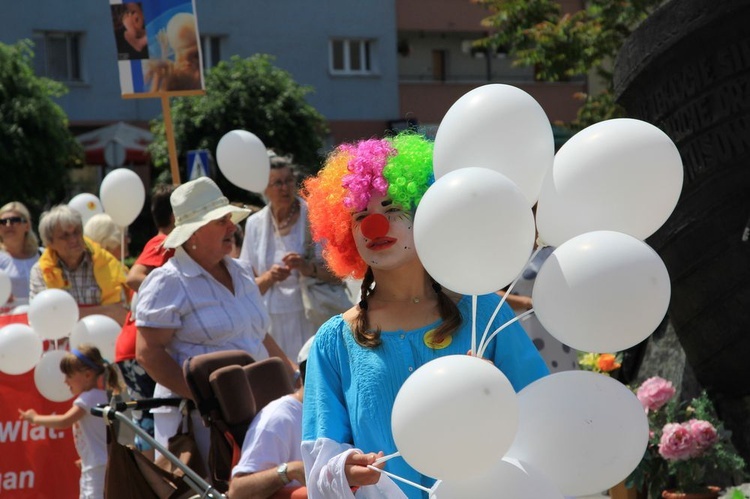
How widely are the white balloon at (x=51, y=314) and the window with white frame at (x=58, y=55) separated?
923 inches

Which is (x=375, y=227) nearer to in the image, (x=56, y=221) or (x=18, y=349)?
(x=18, y=349)

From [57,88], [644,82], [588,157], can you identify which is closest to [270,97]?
[57,88]

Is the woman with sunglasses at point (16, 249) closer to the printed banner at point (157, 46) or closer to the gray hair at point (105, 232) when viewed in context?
the gray hair at point (105, 232)

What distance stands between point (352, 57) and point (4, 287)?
79.8 ft

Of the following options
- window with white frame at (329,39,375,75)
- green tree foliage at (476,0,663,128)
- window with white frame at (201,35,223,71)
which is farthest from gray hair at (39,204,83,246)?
window with white frame at (329,39,375,75)

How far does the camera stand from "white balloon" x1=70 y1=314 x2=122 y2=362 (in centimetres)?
703

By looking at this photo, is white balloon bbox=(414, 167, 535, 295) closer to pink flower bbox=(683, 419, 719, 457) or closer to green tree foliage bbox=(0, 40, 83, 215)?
A: pink flower bbox=(683, 419, 719, 457)

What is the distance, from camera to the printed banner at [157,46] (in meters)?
7.58

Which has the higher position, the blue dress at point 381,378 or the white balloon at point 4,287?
the blue dress at point 381,378

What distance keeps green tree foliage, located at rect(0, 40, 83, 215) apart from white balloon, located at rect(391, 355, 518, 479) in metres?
22.4

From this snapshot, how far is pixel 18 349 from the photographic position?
22.7 ft

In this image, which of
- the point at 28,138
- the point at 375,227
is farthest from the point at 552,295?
the point at 28,138

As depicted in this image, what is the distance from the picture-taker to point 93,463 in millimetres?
6469

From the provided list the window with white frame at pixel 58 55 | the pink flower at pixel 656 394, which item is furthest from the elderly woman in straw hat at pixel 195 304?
the window with white frame at pixel 58 55
